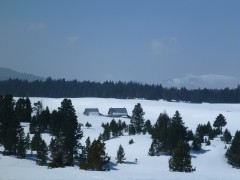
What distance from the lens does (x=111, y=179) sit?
88.0ft

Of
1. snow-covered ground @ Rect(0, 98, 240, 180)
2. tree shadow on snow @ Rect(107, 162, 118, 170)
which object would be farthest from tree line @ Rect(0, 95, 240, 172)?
snow-covered ground @ Rect(0, 98, 240, 180)

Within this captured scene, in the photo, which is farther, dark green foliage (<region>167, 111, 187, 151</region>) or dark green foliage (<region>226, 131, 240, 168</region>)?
dark green foliage (<region>167, 111, 187, 151</region>)

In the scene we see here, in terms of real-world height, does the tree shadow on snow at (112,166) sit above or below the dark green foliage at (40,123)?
below

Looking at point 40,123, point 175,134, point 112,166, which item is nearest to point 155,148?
point 175,134

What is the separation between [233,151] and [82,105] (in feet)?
355

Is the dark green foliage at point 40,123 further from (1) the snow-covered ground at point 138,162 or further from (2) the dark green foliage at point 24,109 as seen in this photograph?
(2) the dark green foliage at point 24,109

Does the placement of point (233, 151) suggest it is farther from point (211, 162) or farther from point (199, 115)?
point (199, 115)

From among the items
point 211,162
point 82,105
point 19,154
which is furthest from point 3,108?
point 82,105

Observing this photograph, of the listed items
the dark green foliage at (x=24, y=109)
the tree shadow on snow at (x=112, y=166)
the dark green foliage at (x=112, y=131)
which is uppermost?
the dark green foliage at (x=24, y=109)

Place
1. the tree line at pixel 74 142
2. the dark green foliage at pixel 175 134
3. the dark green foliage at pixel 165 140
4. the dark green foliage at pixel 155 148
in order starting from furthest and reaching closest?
1. the dark green foliage at pixel 175 134
2. the dark green foliage at pixel 165 140
3. the dark green foliage at pixel 155 148
4. the tree line at pixel 74 142

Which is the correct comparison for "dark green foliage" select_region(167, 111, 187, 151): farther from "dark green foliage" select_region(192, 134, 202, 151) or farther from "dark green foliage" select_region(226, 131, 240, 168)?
"dark green foliage" select_region(226, 131, 240, 168)

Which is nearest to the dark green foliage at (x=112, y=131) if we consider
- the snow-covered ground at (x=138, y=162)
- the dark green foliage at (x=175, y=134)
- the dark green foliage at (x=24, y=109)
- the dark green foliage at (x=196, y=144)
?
the snow-covered ground at (x=138, y=162)

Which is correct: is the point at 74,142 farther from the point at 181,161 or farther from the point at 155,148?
the point at 155,148

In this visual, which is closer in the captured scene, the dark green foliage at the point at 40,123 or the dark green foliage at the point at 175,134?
the dark green foliage at the point at 175,134
